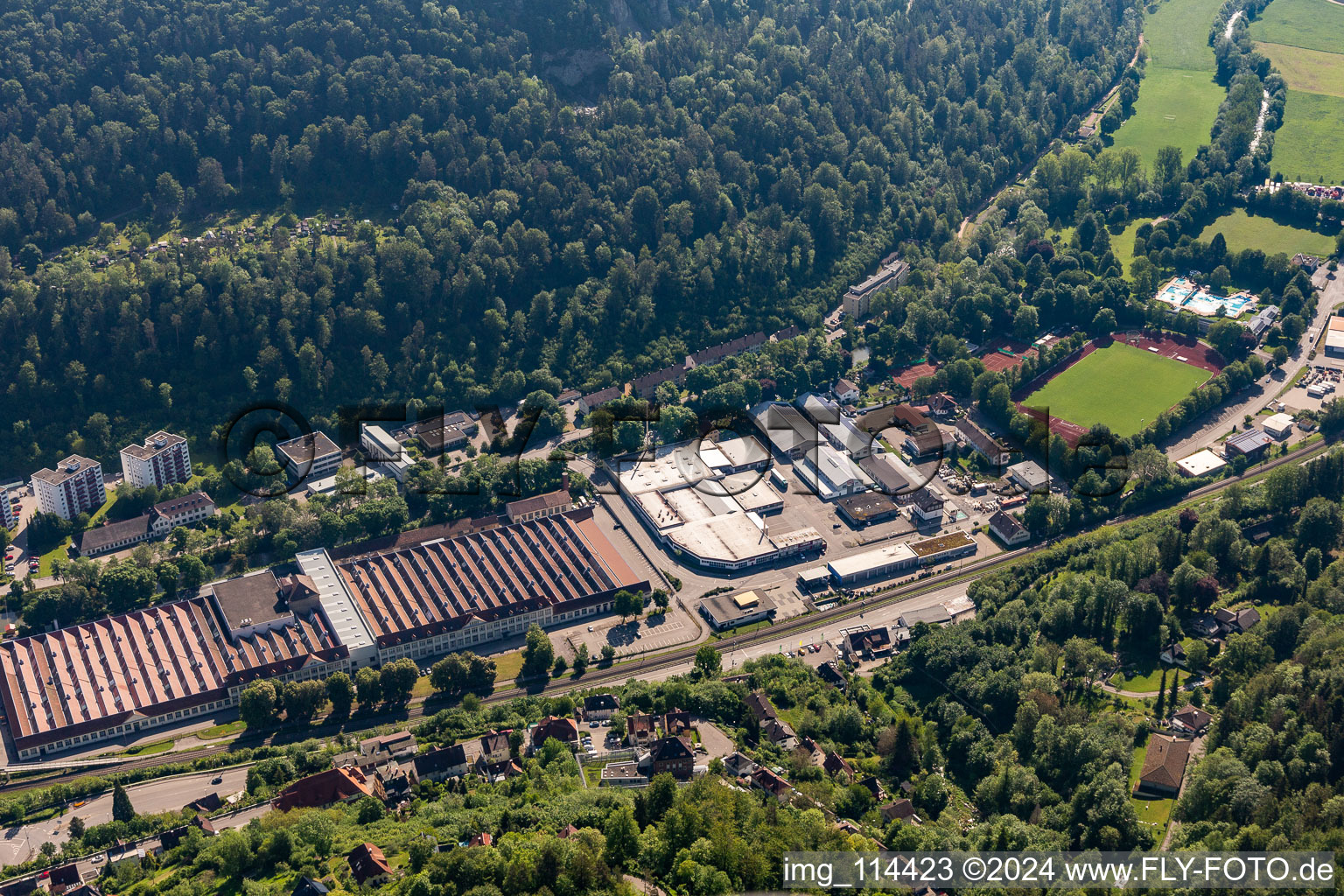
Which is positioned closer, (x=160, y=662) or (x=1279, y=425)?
(x=160, y=662)

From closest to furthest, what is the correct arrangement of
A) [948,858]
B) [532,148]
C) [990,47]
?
[948,858] < [532,148] < [990,47]

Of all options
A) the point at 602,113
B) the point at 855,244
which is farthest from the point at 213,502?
the point at 855,244

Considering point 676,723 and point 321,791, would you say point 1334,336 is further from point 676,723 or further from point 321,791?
point 321,791

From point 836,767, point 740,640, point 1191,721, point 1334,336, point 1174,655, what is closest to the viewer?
point 836,767

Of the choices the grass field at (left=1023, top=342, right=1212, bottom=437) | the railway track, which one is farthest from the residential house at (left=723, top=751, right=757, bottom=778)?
the grass field at (left=1023, top=342, right=1212, bottom=437)

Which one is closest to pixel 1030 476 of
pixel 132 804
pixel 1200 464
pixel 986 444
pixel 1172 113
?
pixel 986 444

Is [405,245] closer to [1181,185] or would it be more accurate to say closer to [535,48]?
[535,48]
